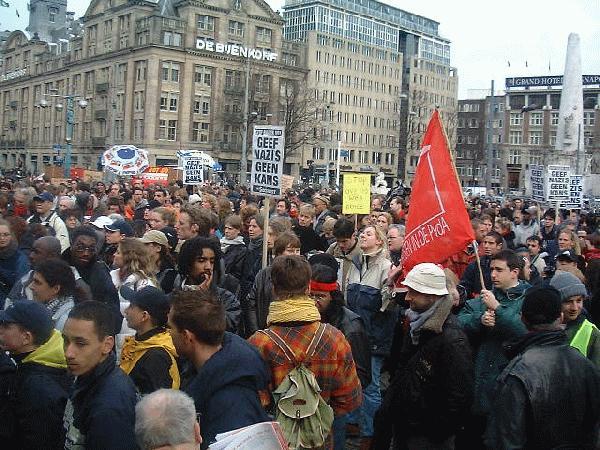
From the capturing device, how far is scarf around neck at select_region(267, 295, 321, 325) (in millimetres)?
4230

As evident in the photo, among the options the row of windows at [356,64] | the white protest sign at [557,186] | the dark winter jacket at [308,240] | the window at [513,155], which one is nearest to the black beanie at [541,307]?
the dark winter jacket at [308,240]

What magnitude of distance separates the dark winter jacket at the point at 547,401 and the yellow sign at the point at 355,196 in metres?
7.09

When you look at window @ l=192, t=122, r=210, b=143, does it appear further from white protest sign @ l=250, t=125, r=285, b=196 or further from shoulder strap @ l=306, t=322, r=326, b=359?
shoulder strap @ l=306, t=322, r=326, b=359

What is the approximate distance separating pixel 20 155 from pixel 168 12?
115ft

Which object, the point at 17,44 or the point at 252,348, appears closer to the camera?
the point at 252,348

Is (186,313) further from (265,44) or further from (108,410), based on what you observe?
(265,44)

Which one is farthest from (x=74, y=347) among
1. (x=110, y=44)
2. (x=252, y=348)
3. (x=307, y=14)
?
(x=307, y=14)

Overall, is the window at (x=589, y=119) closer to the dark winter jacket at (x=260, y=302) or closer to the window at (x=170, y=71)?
the window at (x=170, y=71)

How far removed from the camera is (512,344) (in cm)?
439

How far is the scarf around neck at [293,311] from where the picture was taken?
4230mm

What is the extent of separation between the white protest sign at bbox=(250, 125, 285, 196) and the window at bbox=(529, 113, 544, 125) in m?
98.9

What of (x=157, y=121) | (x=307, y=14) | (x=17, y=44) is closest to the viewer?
(x=157, y=121)

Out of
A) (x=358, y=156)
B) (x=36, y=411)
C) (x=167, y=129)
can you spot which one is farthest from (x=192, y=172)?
(x=358, y=156)

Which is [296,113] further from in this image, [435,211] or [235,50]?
[435,211]
